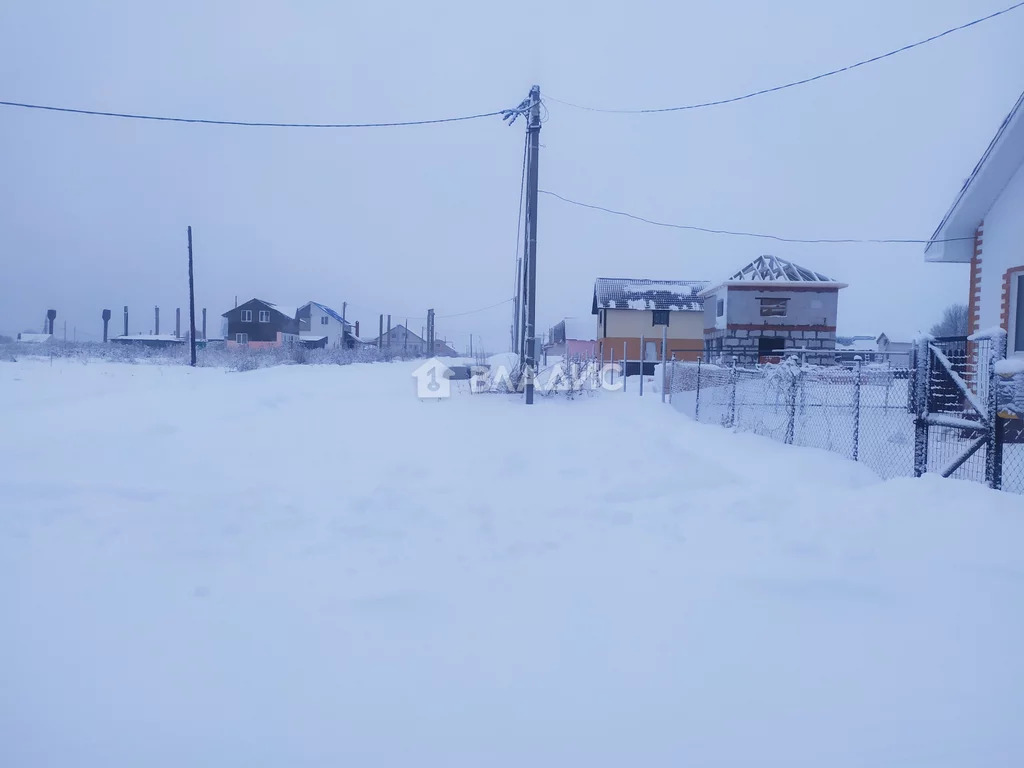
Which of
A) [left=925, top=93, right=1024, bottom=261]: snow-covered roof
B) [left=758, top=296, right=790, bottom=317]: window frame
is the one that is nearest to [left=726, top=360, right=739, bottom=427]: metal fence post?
[left=925, top=93, right=1024, bottom=261]: snow-covered roof

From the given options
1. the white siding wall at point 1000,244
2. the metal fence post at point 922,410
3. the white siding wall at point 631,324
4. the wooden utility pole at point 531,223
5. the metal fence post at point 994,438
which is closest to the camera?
the metal fence post at point 994,438

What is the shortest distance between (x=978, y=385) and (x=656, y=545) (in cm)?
354

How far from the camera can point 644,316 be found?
41.9 metres

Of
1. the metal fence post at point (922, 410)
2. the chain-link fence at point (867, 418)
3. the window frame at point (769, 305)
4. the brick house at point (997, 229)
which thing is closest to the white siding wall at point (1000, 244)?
the brick house at point (997, 229)

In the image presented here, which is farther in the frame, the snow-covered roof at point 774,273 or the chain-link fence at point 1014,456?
the snow-covered roof at point 774,273

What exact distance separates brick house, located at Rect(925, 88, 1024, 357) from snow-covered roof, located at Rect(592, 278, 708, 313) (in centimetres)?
2945

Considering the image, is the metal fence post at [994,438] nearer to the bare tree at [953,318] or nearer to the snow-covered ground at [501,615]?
the snow-covered ground at [501,615]

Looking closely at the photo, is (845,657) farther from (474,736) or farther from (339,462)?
(339,462)

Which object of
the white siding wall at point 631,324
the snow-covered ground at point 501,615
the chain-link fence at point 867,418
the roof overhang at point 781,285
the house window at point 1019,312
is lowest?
the snow-covered ground at point 501,615

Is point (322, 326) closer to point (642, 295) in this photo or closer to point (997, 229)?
point (642, 295)

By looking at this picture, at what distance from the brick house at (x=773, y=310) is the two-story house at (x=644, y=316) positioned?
21.3 ft

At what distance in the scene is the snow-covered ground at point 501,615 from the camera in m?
2.95

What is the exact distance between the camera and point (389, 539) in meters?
5.52

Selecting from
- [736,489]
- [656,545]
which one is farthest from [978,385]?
[656,545]
